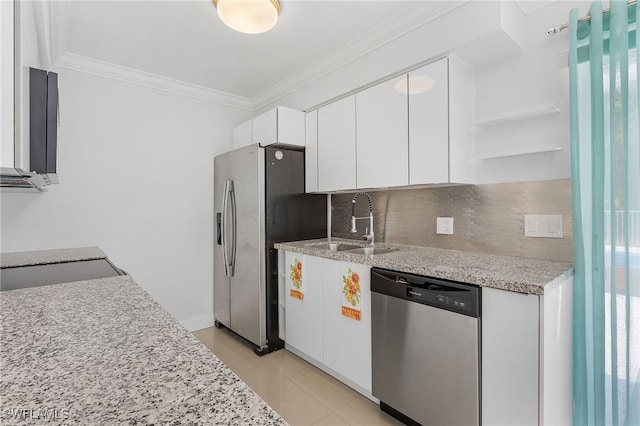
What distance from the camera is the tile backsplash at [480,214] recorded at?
5.91 feet

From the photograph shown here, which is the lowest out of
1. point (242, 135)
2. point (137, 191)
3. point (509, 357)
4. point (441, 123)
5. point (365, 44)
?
point (509, 357)

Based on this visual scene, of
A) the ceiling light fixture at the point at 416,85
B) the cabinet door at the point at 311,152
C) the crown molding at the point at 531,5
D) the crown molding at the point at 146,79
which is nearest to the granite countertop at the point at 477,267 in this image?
the cabinet door at the point at 311,152

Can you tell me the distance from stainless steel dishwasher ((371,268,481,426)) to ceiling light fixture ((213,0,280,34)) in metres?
1.65

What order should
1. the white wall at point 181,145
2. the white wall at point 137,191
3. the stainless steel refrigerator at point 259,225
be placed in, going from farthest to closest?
the stainless steel refrigerator at point 259,225
the white wall at point 137,191
the white wall at point 181,145

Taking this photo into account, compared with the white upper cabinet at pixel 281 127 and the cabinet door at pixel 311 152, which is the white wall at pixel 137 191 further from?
the cabinet door at pixel 311 152

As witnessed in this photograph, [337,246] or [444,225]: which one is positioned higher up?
[444,225]

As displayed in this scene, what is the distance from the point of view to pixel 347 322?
213cm

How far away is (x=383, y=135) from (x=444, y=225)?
2.56ft

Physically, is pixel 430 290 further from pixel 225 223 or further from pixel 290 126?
pixel 225 223

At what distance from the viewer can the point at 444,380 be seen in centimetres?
158

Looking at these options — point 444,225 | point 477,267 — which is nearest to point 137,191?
point 444,225

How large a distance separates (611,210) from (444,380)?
114cm

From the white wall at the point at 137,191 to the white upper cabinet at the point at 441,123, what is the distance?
2.28 metres

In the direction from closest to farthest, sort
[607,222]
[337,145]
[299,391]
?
[607,222] < [299,391] < [337,145]
